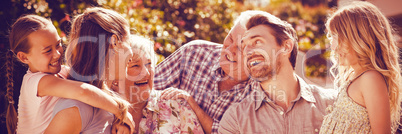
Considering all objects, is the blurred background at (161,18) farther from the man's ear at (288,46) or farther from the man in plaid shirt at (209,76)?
the man's ear at (288,46)

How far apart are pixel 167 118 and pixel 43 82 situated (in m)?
1.02

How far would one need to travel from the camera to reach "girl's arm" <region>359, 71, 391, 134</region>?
2.16 metres

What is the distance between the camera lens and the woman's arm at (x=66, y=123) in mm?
2133

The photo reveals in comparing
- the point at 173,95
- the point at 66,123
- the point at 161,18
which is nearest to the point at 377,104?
the point at 173,95

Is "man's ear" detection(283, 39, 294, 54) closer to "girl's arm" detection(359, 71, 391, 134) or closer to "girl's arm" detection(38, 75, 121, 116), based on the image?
"girl's arm" detection(359, 71, 391, 134)

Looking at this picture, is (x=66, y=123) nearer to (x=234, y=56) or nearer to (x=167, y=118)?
(x=167, y=118)

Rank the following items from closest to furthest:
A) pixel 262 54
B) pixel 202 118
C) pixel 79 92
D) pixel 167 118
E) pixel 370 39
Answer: pixel 79 92
pixel 370 39
pixel 262 54
pixel 167 118
pixel 202 118

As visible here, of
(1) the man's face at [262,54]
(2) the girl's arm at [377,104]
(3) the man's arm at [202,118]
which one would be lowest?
(3) the man's arm at [202,118]

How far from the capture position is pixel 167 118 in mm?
2951

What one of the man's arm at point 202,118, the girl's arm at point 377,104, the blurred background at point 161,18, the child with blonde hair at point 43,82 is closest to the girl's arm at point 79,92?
the child with blonde hair at point 43,82

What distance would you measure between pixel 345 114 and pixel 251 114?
0.77m

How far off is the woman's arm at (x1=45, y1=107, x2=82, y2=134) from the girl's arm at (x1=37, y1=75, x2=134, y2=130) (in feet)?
0.32

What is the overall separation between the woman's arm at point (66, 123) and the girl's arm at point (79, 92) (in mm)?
98

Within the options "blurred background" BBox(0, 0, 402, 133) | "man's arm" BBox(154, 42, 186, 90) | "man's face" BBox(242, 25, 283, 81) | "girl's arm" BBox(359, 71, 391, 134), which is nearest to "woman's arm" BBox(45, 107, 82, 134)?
"blurred background" BBox(0, 0, 402, 133)
